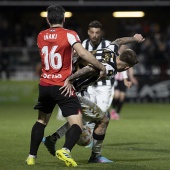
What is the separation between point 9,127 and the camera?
593 inches

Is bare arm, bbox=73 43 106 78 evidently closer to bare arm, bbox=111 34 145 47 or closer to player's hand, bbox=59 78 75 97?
player's hand, bbox=59 78 75 97

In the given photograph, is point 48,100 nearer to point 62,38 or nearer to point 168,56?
point 62,38

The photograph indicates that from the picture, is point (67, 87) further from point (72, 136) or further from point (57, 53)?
point (72, 136)

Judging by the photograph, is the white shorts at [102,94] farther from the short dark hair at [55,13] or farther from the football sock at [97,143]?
the short dark hair at [55,13]

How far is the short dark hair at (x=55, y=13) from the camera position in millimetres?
8312

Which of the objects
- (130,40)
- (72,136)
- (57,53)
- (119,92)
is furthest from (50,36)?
(119,92)

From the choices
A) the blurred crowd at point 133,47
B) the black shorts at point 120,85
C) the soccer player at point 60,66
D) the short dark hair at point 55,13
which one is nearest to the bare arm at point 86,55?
the soccer player at point 60,66

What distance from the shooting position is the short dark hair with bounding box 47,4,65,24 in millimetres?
8312

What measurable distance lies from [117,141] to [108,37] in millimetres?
19895

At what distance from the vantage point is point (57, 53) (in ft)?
27.7

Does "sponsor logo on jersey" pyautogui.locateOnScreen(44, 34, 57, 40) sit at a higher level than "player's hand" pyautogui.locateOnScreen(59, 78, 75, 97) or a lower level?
higher

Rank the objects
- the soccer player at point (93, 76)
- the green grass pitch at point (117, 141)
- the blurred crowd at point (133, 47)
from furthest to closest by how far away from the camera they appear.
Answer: the blurred crowd at point (133, 47) < the green grass pitch at point (117, 141) < the soccer player at point (93, 76)

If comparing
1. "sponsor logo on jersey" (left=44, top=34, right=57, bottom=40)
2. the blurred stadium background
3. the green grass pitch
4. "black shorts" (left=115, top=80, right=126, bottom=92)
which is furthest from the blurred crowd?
"sponsor logo on jersey" (left=44, top=34, right=57, bottom=40)

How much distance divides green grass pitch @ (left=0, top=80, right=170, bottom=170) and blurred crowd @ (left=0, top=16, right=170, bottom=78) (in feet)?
11.7
